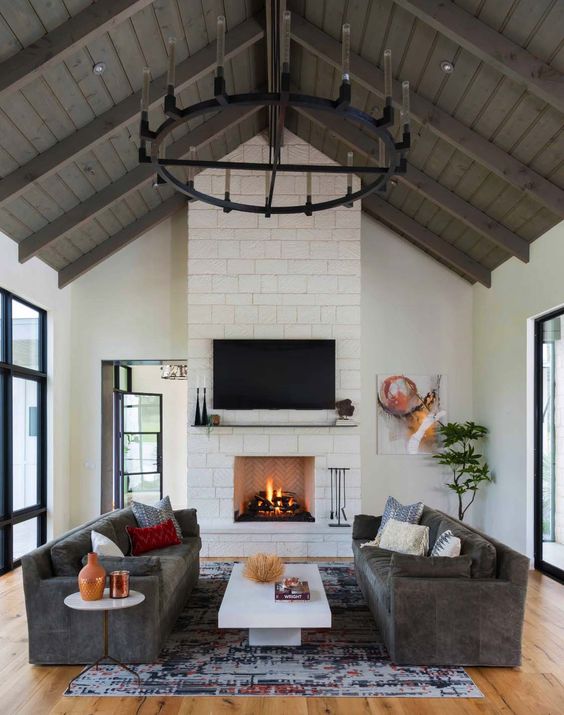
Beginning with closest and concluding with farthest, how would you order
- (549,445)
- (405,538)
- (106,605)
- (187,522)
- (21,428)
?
1. (106,605)
2. (405,538)
3. (187,522)
4. (549,445)
5. (21,428)

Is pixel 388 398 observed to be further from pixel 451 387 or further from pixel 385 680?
pixel 385 680

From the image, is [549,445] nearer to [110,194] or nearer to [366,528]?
[366,528]

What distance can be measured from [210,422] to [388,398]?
2364mm

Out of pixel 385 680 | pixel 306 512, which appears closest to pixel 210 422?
pixel 306 512

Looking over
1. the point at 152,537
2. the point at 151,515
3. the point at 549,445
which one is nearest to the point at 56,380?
the point at 151,515

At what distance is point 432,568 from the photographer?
409 cm

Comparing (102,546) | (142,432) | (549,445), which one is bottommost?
(102,546)

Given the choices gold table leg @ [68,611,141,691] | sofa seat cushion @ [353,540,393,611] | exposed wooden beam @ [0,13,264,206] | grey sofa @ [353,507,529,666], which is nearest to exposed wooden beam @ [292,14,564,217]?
exposed wooden beam @ [0,13,264,206]

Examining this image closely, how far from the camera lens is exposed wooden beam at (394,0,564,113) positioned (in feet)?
14.3

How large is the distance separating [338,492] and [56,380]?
353 cm

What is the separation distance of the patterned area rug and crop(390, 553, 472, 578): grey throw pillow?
55 cm

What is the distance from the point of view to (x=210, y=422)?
7.41 meters

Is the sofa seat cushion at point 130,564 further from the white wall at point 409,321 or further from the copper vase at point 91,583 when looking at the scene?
the white wall at point 409,321

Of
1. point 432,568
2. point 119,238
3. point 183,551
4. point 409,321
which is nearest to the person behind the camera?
point 432,568
